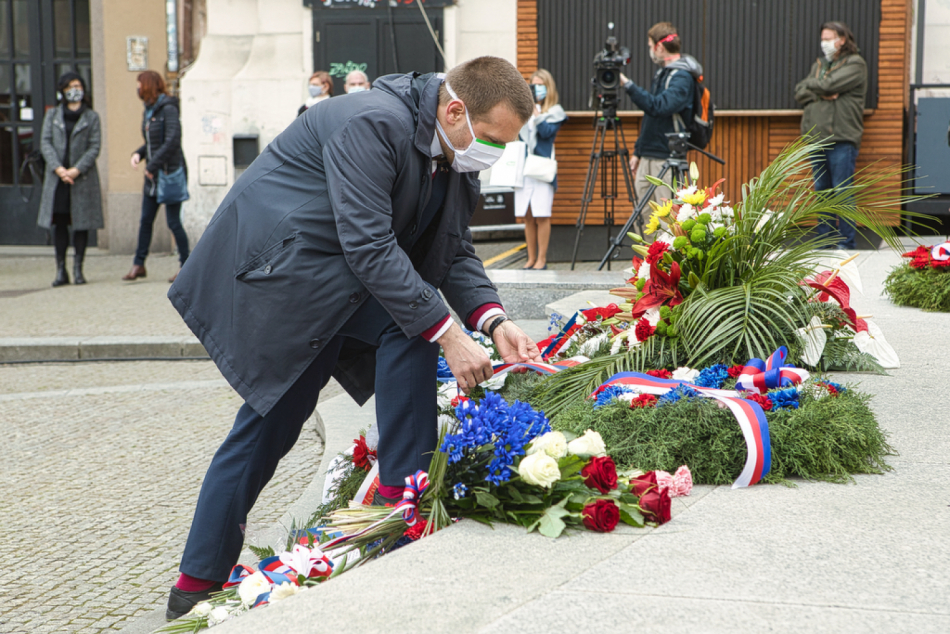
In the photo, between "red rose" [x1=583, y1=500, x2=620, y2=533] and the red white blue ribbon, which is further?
the red white blue ribbon

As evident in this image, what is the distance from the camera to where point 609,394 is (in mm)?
3303

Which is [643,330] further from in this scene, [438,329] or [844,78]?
[844,78]

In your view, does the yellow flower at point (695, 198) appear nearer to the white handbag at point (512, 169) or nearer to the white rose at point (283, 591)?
the white rose at point (283, 591)

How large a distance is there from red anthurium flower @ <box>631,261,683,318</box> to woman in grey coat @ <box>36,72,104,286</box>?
7484 millimetres

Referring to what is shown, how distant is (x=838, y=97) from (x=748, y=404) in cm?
705

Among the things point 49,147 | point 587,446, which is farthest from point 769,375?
point 49,147

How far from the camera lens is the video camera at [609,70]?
27.2 ft

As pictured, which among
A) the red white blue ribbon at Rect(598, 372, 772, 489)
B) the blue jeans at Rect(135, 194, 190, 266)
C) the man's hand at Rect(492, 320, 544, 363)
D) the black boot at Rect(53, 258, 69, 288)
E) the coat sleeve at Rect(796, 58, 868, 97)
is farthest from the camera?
the black boot at Rect(53, 258, 69, 288)

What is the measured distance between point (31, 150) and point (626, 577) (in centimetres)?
1327

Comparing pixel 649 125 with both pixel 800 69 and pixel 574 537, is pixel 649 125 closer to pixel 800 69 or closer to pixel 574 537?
pixel 800 69

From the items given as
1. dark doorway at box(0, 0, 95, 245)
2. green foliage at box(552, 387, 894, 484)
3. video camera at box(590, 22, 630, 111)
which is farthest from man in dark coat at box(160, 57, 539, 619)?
dark doorway at box(0, 0, 95, 245)

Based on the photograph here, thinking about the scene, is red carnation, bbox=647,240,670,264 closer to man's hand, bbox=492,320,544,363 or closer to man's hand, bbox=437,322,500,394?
man's hand, bbox=492,320,544,363

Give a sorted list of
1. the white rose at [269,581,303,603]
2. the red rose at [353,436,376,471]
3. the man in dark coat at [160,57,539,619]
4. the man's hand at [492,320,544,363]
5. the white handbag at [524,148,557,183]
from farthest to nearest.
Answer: the white handbag at [524,148,557,183] → the red rose at [353,436,376,471] → the man's hand at [492,320,544,363] → the man in dark coat at [160,57,539,619] → the white rose at [269,581,303,603]

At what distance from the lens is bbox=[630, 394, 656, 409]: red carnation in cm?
315
